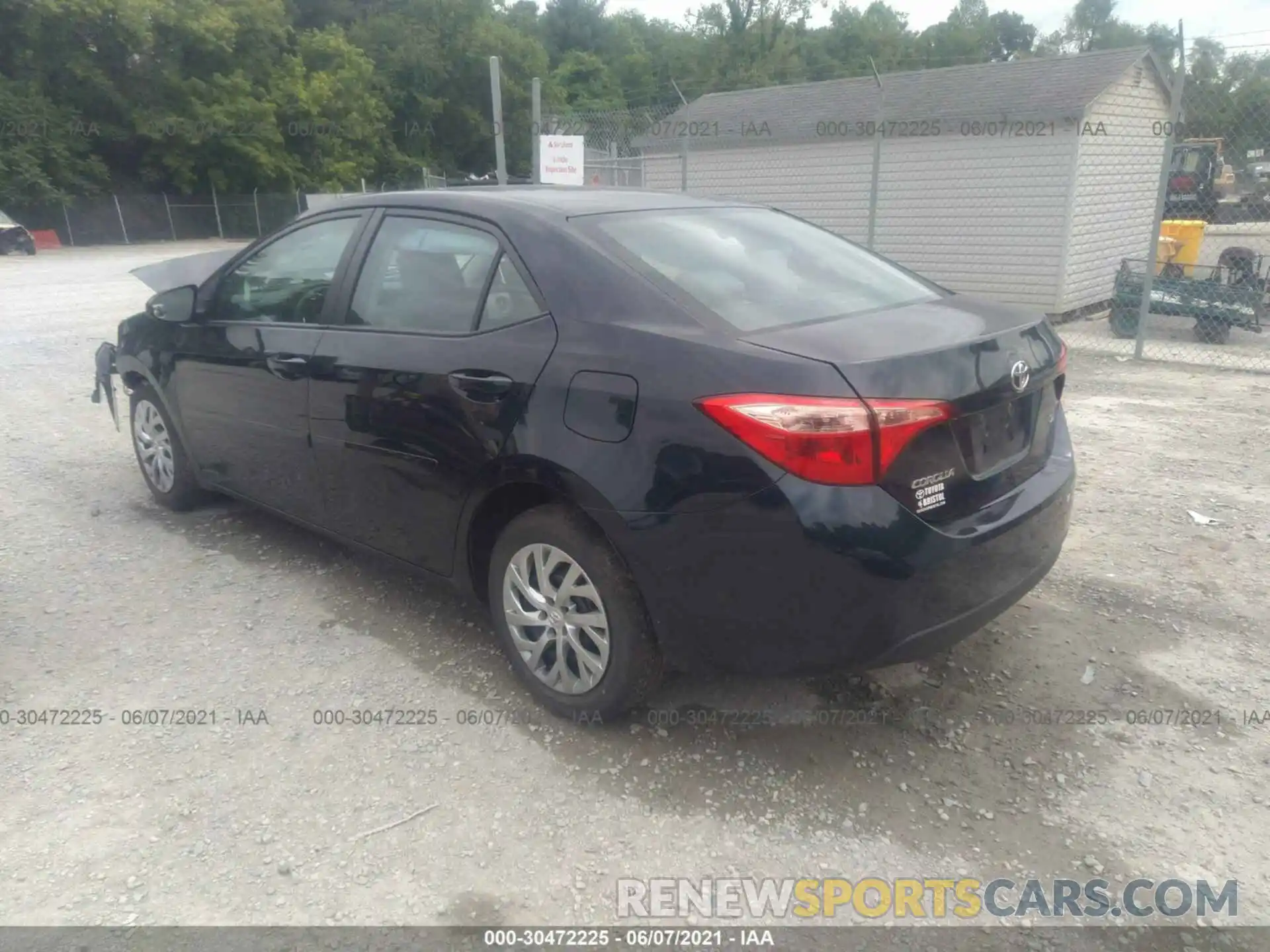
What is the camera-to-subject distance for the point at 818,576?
98.1 inches

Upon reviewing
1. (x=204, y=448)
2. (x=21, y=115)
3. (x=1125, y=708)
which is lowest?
(x=1125, y=708)

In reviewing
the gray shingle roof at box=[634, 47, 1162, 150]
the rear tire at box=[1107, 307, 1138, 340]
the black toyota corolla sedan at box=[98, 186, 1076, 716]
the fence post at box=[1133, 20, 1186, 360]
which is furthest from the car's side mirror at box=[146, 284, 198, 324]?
the rear tire at box=[1107, 307, 1138, 340]

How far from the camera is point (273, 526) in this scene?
4898mm

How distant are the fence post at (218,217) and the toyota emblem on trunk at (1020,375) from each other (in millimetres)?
40129

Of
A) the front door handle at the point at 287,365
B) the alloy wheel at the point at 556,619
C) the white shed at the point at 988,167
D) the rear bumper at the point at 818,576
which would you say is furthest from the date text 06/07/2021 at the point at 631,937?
the white shed at the point at 988,167

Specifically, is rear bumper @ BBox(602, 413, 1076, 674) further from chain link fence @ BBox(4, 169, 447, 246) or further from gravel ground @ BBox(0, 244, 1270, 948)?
chain link fence @ BBox(4, 169, 447, 246)

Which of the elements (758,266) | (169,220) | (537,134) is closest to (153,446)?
(758,266)

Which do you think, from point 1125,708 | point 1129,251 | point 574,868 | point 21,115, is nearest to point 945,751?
point 1125,708

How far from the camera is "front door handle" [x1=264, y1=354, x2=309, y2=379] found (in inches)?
147

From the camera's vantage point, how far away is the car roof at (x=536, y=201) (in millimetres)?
3279

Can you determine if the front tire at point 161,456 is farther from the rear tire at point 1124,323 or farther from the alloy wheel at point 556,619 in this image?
the rear tire at point 1124,323

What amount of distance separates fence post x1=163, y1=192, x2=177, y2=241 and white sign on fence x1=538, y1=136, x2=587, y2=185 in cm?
3118

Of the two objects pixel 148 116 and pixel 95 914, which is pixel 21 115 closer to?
pixel 148 116

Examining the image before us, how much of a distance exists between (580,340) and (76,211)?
1485 inches
